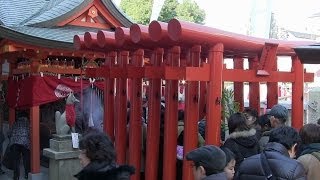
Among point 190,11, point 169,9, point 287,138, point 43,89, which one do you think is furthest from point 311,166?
point 190,11

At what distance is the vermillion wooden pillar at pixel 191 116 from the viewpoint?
438 centimetres

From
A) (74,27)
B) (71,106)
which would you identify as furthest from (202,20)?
(71,106)

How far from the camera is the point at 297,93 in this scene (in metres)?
5.24

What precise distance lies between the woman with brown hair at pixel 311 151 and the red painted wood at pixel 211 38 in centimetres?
115

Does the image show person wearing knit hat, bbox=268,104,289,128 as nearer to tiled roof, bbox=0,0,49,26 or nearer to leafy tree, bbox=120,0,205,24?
tiled roof, bbox=0,0,49,26

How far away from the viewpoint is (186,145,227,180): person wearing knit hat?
2584mm

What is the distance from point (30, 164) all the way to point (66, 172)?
6.14 feet

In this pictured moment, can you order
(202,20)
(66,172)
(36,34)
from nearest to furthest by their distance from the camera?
(66,172) → (36,34) → (202,20)

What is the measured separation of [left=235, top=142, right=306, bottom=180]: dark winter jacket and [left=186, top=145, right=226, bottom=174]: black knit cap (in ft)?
1.54

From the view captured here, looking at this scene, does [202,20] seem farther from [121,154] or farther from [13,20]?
[121,154]

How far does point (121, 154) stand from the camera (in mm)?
5551

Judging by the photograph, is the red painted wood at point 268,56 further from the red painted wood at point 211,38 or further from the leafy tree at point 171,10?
the leafy tree at point 171,10

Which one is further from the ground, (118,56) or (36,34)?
(36,34)

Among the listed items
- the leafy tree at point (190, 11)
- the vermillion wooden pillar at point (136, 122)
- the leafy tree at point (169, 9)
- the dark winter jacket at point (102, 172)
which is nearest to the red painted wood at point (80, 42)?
the vermillion wooden pillar at point (136, 122)
